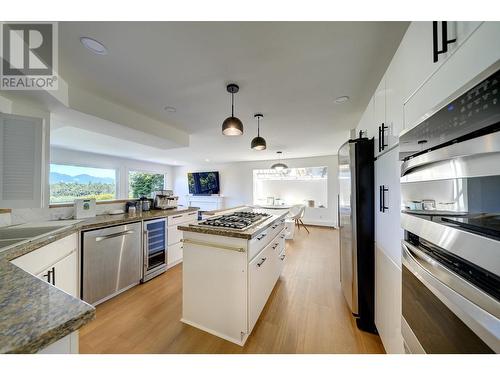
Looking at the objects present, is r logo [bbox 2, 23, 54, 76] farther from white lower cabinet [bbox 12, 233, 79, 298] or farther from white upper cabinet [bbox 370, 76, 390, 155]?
white upper cabinet [bbox 370, 76, 390, 155]

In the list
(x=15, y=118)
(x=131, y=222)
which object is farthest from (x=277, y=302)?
(x=15, y=118)

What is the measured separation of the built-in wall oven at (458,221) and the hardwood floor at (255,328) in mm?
944

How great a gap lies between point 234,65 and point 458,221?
1741 mm

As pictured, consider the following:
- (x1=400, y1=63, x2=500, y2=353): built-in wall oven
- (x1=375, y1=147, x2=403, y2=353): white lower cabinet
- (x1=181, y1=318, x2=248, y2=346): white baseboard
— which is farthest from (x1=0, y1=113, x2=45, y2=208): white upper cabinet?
(x1=375, y1=147, x2=403, y2=353): white lower cabinet

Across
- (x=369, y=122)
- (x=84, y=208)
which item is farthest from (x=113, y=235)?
(x=369, y=122)

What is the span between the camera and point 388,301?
47.4 inches

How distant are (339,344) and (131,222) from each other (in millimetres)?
2510

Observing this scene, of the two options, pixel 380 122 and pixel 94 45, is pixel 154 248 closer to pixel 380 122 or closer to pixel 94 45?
pixel 94 45

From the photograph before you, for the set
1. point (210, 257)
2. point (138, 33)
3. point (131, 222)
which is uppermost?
point (138, 33)

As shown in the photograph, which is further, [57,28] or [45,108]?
[45,108]

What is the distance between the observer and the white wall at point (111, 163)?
494cm

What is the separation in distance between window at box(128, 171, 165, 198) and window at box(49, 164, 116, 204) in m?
0.59

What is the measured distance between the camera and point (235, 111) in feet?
8.16

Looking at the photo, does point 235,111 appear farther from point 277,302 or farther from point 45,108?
point 277,302
